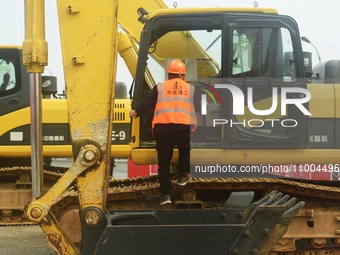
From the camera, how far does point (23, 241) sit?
9125 millimetres

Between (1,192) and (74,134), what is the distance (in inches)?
207

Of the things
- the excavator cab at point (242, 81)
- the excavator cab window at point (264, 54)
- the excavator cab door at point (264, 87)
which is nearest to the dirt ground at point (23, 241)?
the excavator cab at point (242, 81)

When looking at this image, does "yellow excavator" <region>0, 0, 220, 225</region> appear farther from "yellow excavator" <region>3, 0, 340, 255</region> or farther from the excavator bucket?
the excavator bucket

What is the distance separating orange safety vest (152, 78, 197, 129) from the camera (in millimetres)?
6074

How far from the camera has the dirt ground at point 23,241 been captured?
834 cm

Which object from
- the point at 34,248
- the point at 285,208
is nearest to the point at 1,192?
the point at 34,248

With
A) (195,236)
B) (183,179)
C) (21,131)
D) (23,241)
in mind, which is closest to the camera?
(195,236)

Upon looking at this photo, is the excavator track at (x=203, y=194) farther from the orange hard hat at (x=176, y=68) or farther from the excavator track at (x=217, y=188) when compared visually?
the orange hard hat at (x=176, y=68)

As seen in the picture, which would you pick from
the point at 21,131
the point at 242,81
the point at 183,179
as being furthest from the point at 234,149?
the point at 21,131

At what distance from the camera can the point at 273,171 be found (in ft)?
21.8

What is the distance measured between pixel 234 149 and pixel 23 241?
4.21 m

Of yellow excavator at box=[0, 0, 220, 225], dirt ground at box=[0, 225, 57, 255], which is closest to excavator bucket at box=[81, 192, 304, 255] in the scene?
dirt ground at box=[0, 225, 57, 255]

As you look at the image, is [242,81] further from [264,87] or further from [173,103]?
[173,103]

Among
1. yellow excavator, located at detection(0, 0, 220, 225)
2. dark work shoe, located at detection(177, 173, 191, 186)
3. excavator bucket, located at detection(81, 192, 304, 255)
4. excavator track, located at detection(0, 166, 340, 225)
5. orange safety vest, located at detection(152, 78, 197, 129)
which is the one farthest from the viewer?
yellow excavator, located at detection(0, 0, 220, 225)
